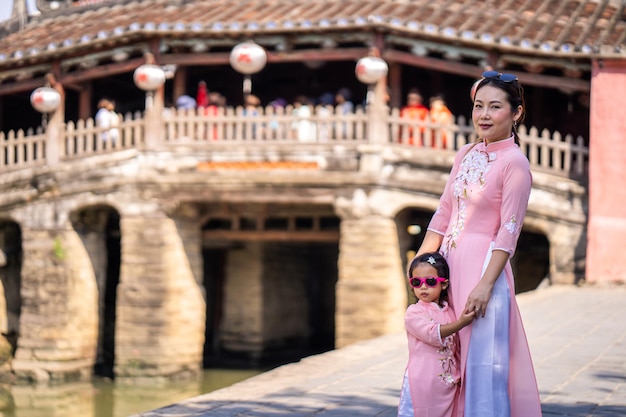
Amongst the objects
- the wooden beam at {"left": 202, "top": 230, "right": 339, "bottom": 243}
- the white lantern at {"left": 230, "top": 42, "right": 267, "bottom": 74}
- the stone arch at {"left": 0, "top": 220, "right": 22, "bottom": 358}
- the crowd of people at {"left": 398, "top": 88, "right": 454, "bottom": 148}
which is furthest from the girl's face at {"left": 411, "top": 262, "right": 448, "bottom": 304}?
the stone arch at {"left": 0, "top": 220, "right": 22, "bottom": 358}

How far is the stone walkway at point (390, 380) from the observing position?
620 centimetres

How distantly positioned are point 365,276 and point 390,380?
5.95m

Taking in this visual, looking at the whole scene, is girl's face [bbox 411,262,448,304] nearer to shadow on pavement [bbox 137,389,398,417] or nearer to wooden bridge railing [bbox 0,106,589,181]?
shadow on pavement [bbox 137,389,398,417]

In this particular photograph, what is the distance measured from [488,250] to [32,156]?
12.6 metres

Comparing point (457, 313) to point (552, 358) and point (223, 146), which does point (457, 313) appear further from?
point (223, 146)

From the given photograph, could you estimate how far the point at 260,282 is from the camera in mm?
16609

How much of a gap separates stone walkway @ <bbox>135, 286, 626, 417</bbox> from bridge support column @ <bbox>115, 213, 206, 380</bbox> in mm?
5074

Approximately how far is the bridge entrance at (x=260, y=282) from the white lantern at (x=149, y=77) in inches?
91.7

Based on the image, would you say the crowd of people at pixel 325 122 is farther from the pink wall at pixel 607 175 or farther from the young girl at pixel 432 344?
the young girl at pixel 432 344

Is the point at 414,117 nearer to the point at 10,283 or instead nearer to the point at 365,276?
the point at 365,276

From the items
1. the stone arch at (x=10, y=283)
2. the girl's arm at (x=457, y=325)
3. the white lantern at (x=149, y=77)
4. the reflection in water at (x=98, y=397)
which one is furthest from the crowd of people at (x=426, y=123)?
the girl's arm at (x=457, y=325)

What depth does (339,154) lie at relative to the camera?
13445mm

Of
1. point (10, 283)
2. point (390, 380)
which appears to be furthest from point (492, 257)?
point (10, 283)

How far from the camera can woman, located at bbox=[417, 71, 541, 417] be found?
4141 millimetres
